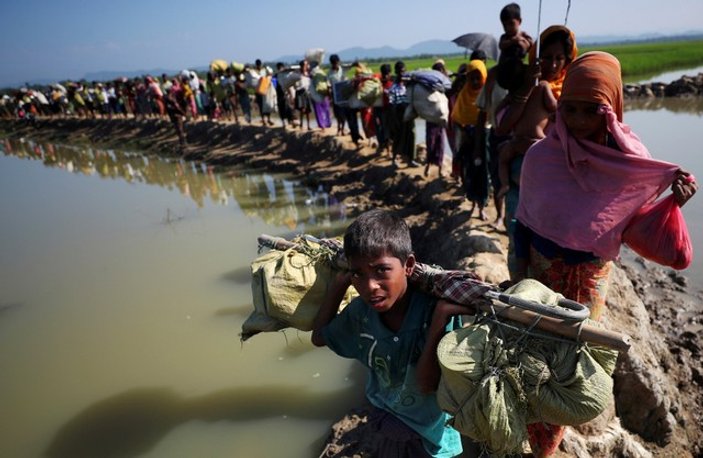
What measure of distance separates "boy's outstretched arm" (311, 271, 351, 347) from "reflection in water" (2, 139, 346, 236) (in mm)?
4171

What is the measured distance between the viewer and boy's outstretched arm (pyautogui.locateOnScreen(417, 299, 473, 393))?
1.15 meters

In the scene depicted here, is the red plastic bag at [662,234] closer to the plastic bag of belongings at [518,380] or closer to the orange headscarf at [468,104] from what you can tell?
the plastic bag of belongings at [518,380]

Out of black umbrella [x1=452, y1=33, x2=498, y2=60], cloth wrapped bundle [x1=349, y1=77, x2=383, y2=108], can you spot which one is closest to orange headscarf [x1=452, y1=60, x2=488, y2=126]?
Answer: black umbrella [x1=452, y1=33, x2=498, y2=60]

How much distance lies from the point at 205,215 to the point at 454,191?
428 centimetres

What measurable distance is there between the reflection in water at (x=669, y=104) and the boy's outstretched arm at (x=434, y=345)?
1593 centimetres

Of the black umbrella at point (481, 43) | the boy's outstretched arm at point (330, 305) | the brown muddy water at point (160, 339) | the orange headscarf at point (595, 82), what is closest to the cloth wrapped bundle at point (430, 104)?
the black umbrella at point (481, 43)

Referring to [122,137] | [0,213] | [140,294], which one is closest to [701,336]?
[140,294]

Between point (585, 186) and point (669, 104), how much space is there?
18.0 meters

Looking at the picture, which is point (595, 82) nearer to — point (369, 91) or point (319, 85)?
point (369, 91)

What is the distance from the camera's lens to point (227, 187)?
8781 millimetres

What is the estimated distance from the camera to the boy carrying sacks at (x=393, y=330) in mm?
1234

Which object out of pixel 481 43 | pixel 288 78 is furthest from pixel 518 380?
pixel 288 78

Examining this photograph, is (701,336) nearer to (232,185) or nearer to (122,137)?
(232,185)

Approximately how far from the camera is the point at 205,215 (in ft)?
23.8
